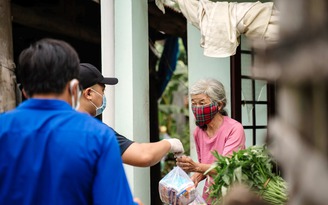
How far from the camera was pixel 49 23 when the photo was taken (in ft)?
22.0

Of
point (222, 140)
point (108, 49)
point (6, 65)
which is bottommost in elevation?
point (222, 140)

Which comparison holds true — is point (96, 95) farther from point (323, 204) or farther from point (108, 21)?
point (323, 204)

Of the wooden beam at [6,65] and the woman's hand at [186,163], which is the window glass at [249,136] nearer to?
the woman's hand at [186,163]

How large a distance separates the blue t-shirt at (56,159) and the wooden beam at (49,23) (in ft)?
14.5

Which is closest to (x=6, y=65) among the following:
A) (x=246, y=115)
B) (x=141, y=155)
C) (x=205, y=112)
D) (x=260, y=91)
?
(x=205, y=112)

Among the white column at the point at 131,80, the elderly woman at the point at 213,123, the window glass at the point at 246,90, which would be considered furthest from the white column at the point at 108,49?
the window glass at the point at 246,90

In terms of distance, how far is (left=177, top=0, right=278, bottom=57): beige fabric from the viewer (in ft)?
14.3

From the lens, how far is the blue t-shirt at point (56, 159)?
2012mm

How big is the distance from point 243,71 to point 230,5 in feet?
4.04

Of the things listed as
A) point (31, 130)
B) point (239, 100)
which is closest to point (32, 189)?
point (31, 130)

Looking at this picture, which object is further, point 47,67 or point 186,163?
point 186,163

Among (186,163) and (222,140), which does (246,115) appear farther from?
(186,163)

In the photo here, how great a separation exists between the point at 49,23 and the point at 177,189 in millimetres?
3675

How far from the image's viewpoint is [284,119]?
97cm
